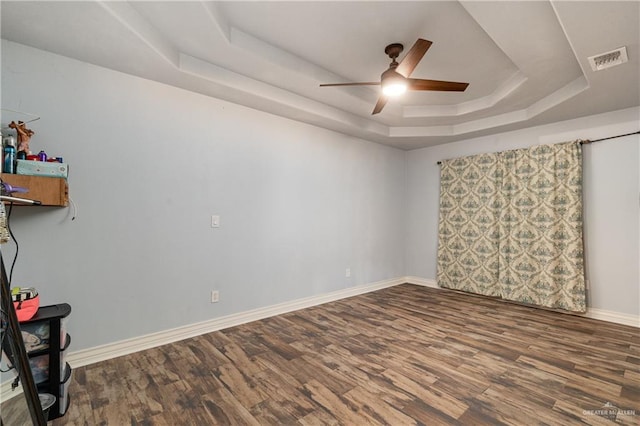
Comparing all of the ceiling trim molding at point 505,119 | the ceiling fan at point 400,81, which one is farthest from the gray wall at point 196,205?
the ceiling fan at point 400,81

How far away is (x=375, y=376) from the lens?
211cm

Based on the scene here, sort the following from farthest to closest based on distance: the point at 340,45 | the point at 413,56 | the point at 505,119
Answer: the point at 505,119, the point at 340,45, the point at 413,56

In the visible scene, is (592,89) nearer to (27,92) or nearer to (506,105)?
(506,105)

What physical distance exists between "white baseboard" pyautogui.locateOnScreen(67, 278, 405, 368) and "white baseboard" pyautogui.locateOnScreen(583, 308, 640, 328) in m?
2.94

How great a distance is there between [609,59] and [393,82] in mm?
1661

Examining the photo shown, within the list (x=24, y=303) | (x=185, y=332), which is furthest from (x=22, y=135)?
(x=185, y=332)

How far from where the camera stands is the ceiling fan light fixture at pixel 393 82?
2.32 metres

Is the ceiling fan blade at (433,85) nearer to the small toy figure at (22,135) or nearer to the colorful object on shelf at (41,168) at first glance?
the colorful object on shelf at (41,168)

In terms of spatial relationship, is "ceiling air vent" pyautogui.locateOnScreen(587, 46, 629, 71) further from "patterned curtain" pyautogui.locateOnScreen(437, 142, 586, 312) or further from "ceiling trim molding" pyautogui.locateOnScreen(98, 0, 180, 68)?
"ceiling trim molding" pyautogui.locateOnScreen(98, 0, 180, 68)

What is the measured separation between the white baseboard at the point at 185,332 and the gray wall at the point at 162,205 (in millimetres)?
58

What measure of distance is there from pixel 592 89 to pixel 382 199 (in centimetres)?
280

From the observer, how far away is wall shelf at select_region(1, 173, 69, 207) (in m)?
1.82

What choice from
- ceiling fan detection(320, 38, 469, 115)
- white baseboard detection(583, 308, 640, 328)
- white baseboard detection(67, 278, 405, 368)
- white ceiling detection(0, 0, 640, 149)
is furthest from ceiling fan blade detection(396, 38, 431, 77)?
white baseboard detection(583, 308, 640, 328)

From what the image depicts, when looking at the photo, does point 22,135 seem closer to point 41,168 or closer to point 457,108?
point 41,168
